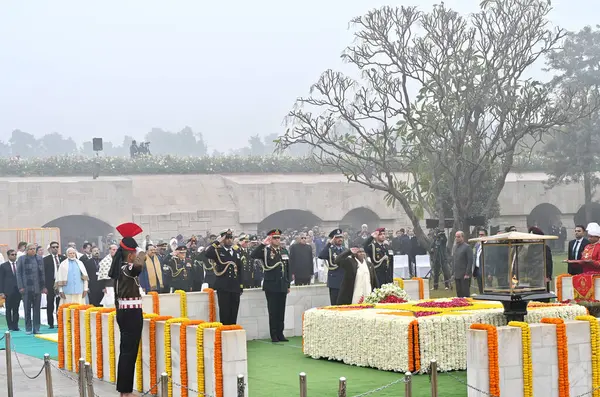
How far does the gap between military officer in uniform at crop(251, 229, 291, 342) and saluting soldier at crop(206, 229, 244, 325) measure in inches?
27.0

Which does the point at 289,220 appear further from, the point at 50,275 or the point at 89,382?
the point at 89,382

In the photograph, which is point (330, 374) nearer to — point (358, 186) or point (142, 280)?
point (142, 280)

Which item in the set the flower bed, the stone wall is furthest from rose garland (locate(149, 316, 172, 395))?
the stone wall

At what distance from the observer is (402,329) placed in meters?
12.3

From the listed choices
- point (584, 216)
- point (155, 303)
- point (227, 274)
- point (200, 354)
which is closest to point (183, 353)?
point (200, 354)

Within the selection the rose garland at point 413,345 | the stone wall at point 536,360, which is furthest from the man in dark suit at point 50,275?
the stone wall at point 536,360

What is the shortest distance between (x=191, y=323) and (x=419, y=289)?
760cm

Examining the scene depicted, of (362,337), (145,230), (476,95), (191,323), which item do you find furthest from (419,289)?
(145,230)

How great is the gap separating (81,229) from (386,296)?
29.7 meters

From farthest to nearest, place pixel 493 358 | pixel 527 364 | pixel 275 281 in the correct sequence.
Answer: pixel 275 281
pixel 527 364
pixel 493 358

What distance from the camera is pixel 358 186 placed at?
43500 millimetres

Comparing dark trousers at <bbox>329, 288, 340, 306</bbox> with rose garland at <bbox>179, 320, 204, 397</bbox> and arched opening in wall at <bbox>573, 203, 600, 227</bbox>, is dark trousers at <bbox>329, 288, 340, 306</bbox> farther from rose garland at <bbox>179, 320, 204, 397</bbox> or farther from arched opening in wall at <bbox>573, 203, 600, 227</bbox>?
arched opening in wall at <bbox>573, 203, 600, 227</bbox>

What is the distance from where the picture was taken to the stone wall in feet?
32.4

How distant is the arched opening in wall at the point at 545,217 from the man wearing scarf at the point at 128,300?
36949mm
